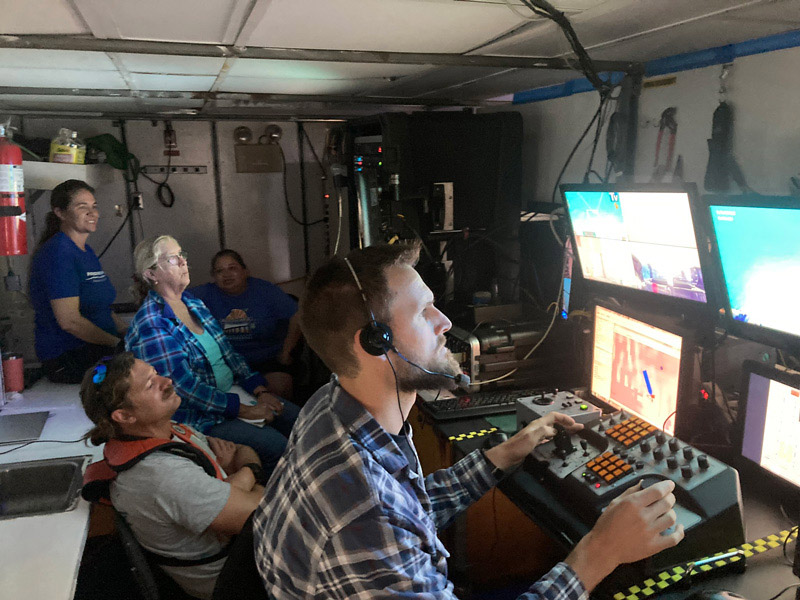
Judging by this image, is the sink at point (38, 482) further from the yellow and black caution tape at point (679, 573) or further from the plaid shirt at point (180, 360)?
the yellow and black caution tape at point (679, 573)

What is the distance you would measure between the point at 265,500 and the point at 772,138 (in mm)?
1629

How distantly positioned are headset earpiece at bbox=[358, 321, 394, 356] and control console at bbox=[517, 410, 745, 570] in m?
0.58

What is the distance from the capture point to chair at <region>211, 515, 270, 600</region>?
1025 mm

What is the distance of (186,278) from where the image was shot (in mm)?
2795

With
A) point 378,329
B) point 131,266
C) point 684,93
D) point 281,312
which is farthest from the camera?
point 131,266

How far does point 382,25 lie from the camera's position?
1.54 metres

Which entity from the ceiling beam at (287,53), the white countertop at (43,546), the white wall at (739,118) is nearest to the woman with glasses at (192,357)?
the white countertop at (43,546)

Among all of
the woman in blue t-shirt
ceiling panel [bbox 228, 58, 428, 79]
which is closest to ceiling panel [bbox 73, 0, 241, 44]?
ceiling panel [bbox 228, 58, 428, 79]

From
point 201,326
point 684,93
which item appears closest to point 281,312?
point 201,326

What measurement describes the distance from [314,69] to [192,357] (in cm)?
135

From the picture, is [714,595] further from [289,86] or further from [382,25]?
[289,86]

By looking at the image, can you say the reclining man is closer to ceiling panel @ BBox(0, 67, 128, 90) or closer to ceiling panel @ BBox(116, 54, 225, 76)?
ceiling panel @ BBox(116, 54, 225, 76)

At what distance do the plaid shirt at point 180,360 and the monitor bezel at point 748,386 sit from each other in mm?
1987

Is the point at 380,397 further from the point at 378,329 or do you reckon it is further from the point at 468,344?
the point at 468,344
